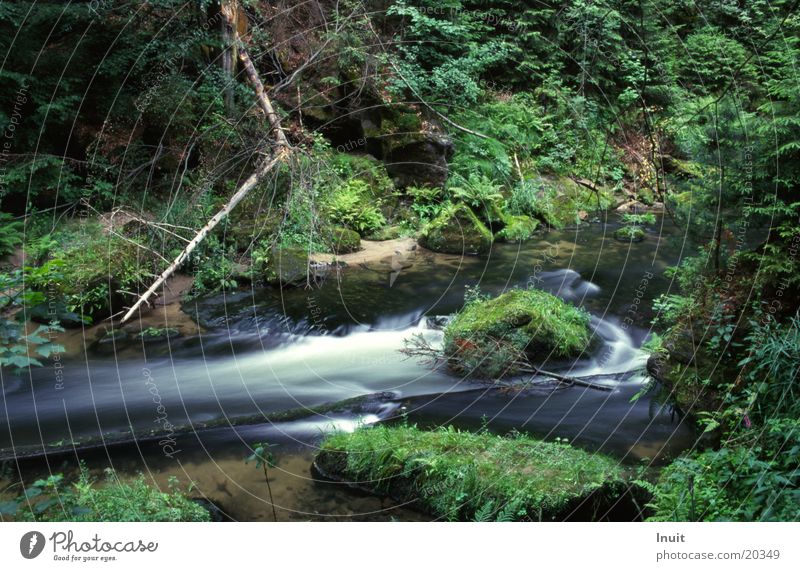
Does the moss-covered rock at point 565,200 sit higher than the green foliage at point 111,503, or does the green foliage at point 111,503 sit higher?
the moss-covered rock at point 565,200

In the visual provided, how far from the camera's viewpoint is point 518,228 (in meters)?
6.11

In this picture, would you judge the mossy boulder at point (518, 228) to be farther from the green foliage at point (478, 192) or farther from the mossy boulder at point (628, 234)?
the mossy boulder at point (628, 234)

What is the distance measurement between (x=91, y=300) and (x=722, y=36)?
511 cm

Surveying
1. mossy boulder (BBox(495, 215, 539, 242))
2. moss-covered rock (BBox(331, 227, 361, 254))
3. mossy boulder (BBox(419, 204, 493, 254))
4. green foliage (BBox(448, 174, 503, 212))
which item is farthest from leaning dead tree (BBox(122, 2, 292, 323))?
mossy boulder (BBox(495, 215, 539, 242))

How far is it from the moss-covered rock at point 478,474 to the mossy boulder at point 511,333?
3.03ft

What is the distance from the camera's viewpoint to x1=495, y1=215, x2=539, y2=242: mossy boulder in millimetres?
5910

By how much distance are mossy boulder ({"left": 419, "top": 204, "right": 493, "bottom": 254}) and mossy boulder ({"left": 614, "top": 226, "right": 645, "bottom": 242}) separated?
1.26 metres

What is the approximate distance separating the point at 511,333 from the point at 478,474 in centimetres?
168

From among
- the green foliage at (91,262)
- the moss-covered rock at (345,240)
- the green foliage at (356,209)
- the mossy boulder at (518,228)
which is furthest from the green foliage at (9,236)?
the mossy boulder at (518,228)

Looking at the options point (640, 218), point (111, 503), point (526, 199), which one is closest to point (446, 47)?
point (526, 199)

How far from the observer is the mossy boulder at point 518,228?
591 cm

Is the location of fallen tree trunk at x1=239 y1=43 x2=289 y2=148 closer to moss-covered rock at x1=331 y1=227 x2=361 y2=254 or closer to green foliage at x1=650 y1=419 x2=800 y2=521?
moss-covered rock at x1=331 y1=227 x2=361 y2=254

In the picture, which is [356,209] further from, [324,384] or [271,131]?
[324,384]

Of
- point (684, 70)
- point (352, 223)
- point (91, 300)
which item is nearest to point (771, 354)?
point (684, 70)
